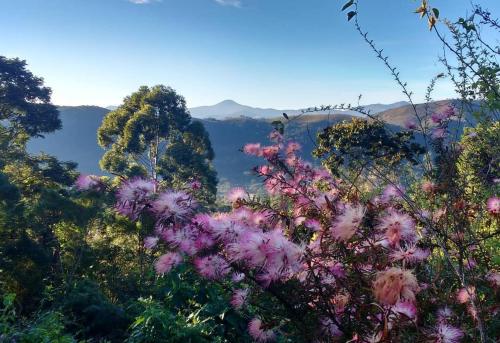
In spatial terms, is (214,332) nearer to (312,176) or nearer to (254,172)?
(312,176)

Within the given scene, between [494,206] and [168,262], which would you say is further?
[494,206]

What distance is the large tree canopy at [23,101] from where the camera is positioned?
18969 millimetres

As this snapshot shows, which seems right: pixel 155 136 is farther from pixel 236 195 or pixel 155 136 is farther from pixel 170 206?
pixel 170 206

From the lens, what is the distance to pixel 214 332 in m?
4.54

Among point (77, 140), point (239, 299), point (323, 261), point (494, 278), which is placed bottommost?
point (77, 140)

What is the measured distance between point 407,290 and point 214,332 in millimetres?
3571

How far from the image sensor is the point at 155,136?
23.0 meters

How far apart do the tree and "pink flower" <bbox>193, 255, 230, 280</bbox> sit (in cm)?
1988

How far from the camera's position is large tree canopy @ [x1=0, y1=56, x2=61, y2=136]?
747 inches

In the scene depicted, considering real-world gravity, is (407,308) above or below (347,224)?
below

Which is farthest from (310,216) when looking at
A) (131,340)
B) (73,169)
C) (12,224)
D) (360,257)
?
(73,169)

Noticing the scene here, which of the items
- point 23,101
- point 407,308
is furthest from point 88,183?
point 23,101

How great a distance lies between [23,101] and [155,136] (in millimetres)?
6740

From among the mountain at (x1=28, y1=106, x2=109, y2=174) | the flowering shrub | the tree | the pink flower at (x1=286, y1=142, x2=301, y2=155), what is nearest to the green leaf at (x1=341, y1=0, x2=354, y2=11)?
the flowering shrub
